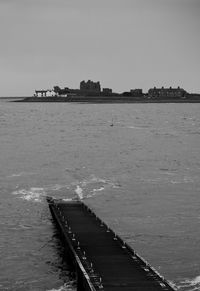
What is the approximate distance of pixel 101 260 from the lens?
114 ft

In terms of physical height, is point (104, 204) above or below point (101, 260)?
below

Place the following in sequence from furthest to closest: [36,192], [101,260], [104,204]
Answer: [36,192], [104,204], [101,260]

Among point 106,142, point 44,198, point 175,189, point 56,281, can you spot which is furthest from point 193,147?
point 56,281

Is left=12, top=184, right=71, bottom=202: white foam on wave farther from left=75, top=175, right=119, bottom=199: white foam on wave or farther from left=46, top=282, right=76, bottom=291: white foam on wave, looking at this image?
left=46, top=282, right=76, bottom=291: white foam on wave

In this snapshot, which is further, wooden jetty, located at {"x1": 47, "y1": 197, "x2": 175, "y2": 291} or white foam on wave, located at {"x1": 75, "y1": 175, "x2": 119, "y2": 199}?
white foam on wave, located at {"x1": 75, "y1": 175, "x2": 119, "y2": 199}

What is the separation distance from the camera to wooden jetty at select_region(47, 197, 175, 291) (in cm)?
3095

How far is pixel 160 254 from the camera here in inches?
1555

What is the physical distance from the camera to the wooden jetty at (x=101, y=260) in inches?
1219

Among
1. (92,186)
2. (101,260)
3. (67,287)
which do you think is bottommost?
(67,287)

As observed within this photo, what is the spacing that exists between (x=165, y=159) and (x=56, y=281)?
189 ft

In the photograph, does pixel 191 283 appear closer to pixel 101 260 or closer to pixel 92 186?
pixel 101 260

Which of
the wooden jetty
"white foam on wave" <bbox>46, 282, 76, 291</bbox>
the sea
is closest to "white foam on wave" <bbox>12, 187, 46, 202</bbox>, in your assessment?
the sea

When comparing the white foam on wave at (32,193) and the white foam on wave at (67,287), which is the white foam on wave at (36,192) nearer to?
the white foam on wave at (32,193)

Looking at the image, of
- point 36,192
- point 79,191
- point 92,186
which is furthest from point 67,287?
point 92,186
